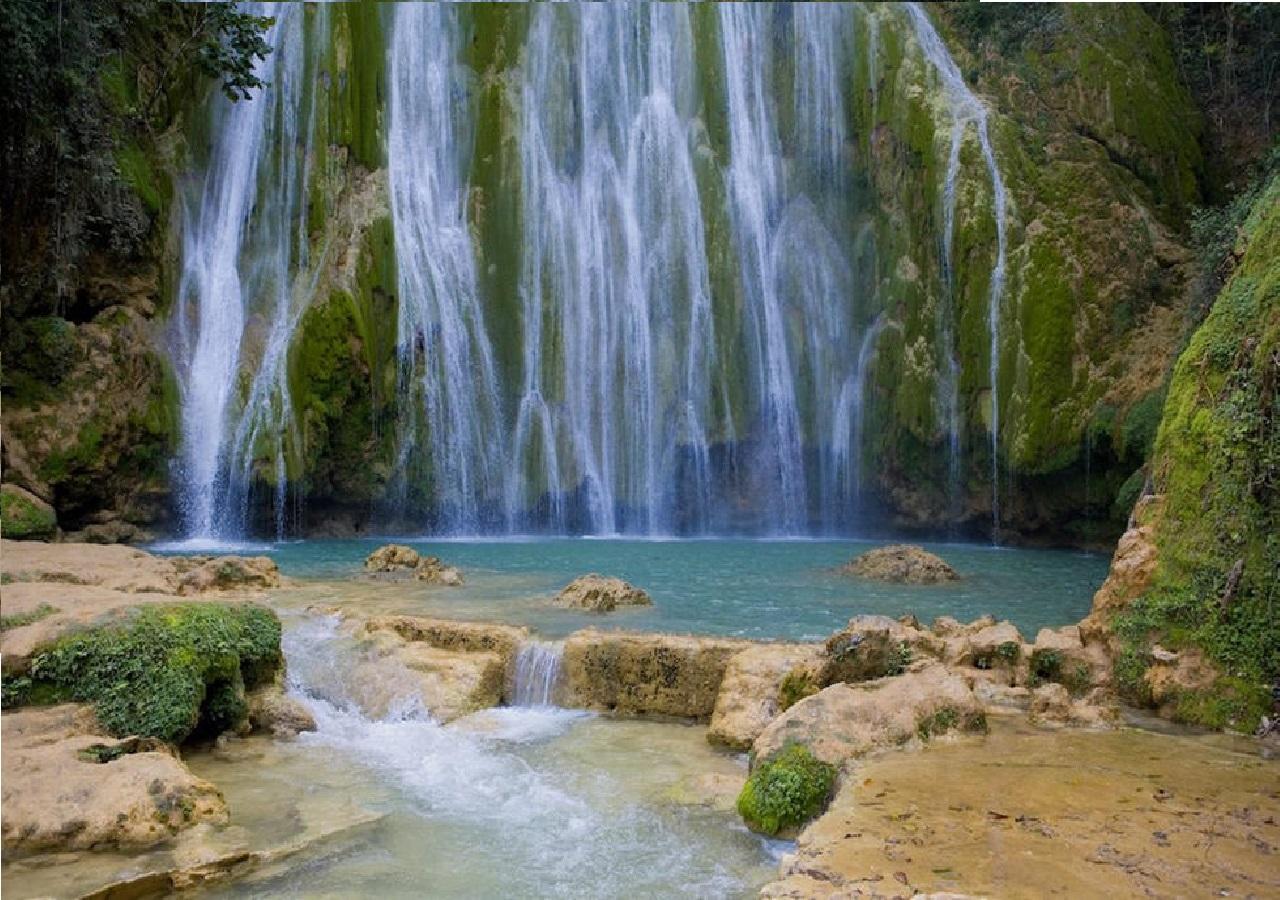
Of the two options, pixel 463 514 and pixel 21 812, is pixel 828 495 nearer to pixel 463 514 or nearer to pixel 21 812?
pixel 463 514

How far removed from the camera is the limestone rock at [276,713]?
7320 millimetres

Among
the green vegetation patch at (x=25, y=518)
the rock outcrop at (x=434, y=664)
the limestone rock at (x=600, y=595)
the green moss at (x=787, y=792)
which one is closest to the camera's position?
the green moss at (x=787, y=792)

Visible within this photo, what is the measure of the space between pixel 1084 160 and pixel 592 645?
18.7 meters

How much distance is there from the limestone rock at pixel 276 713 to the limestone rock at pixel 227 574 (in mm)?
3751

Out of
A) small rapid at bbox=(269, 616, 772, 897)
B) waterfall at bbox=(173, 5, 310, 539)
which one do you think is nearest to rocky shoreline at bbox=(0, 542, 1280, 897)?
small rapid at bbox=(269, 616, 772, 897)

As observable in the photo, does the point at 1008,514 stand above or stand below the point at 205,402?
below

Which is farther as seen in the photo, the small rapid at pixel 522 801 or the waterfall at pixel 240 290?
the waterfall at pixel 240 290

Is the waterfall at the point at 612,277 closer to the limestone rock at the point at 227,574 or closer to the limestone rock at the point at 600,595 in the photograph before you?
the limestone rock at the point at 227,574

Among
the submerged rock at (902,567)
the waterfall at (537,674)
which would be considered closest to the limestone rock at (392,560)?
the waterfall at (537,674)

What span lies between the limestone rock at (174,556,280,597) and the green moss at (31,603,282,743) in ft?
13.5

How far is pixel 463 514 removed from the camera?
2214cm

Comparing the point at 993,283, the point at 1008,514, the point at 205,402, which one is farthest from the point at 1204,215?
the point at 205,402

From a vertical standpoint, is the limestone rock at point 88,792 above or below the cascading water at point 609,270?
below

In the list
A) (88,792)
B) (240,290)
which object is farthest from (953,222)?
(88,792)
